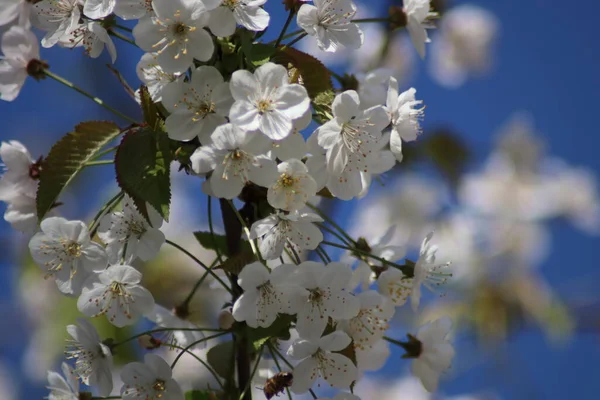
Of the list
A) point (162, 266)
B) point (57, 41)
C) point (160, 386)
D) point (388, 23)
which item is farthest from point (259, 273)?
point (162, 266)

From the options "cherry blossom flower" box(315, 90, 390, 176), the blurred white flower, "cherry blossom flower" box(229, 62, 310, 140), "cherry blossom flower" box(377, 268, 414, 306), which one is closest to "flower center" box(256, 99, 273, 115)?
"cherry blossom flower" box(229, 62, 310, 140)

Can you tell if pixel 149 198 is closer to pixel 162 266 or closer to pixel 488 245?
pixel 162 266

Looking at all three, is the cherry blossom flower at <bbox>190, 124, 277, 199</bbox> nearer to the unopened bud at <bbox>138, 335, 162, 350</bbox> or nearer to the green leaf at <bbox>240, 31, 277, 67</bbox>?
the green leaf at <bbox>240, 31, 277, 67</bbox>

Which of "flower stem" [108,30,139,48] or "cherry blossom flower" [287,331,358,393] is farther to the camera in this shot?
"flower stem" [108,30,139,48]

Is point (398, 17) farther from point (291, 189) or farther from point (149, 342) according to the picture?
point (149, 342)

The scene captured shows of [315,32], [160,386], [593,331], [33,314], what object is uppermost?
[315,32]

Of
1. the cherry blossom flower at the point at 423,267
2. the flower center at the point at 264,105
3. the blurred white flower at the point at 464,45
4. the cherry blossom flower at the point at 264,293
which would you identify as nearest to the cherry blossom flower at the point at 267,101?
the flower center at the point at 264,105

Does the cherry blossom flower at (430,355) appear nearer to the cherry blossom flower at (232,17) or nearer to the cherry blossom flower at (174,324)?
the cherry blossom flower at (174,324)
